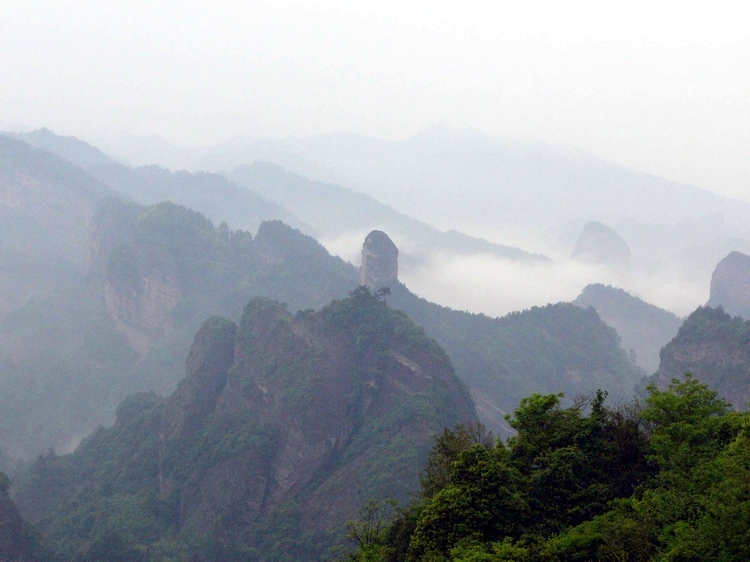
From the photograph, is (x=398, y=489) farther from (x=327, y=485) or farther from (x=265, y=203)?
(x=265, y=203)

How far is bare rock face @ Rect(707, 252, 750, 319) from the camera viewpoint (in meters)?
106

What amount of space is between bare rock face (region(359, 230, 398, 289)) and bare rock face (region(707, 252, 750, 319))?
49.9 metres

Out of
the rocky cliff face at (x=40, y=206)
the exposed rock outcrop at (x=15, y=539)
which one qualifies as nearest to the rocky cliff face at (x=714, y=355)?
the exposed rock outcrop at (x=15, y=539)

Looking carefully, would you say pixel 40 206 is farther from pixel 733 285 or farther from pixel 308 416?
pixel 733 285

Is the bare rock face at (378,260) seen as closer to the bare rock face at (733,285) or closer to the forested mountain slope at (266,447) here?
the forested mountain slope at (266,447)

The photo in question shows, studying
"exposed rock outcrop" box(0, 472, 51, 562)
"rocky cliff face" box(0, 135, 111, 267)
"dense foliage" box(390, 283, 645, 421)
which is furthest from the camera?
"rocky cliff face" box(0, 135, 111, 267)

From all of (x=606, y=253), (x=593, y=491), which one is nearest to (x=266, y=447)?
(x=593, y=491)

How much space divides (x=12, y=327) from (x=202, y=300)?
30.9 m

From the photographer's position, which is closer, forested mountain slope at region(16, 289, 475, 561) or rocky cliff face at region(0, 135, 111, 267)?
forested mountain slope at region(16, 289, 475, 561)

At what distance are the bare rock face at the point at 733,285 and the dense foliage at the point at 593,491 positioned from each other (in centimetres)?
9067

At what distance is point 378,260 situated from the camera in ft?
297

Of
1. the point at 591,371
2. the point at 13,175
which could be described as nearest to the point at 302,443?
the point at 591,371

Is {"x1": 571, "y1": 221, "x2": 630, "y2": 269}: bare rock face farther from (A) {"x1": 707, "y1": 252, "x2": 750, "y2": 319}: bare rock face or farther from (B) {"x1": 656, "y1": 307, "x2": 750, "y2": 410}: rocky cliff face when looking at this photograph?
(B) {"x1": 656, "y1": 307, "x2": 750, "y2": 410}: rocky cliff face

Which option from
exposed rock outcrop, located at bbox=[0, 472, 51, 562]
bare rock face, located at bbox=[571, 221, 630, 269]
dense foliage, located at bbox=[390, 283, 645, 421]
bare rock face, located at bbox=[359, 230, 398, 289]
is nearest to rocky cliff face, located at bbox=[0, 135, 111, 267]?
bare rock face, located at bbox=[359, 230, 398, 289]
